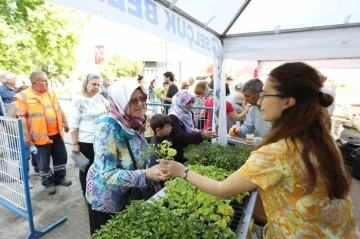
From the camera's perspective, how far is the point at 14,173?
2.95 m

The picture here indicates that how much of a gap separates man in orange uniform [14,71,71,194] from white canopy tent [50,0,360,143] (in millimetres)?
2460

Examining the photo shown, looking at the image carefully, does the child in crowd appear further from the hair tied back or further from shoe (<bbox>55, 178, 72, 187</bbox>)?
shoe (<bbox>55, 178, 72, 187</bbox>)

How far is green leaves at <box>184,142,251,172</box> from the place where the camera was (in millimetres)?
2354

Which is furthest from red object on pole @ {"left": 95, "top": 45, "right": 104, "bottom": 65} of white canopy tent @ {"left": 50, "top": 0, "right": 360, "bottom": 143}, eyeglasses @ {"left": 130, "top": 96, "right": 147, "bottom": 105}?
eyeglasses @ {"left": 130, "top": 96, "right": 147, "bottom": 105}

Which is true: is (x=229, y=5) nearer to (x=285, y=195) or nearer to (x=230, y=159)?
(x=230, y=159)

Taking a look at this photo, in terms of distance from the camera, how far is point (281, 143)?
45.3 inches

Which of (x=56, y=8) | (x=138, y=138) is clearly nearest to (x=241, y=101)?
(x=138, y=138)

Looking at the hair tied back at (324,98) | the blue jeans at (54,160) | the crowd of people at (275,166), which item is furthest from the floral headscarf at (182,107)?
the blue jeans at (54,160)

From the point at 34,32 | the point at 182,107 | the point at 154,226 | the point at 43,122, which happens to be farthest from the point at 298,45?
the point at 34,32

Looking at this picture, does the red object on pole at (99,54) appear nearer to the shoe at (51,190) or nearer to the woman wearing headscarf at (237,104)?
A: the woman wearing headscarf at (237,104)

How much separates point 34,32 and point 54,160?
8916mm

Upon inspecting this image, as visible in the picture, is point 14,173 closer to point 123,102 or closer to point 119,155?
point 119,155

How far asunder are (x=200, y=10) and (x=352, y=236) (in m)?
2.53

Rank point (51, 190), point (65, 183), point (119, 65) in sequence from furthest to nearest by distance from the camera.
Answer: point (119, 65), point (65, 183), point (51, 190)
